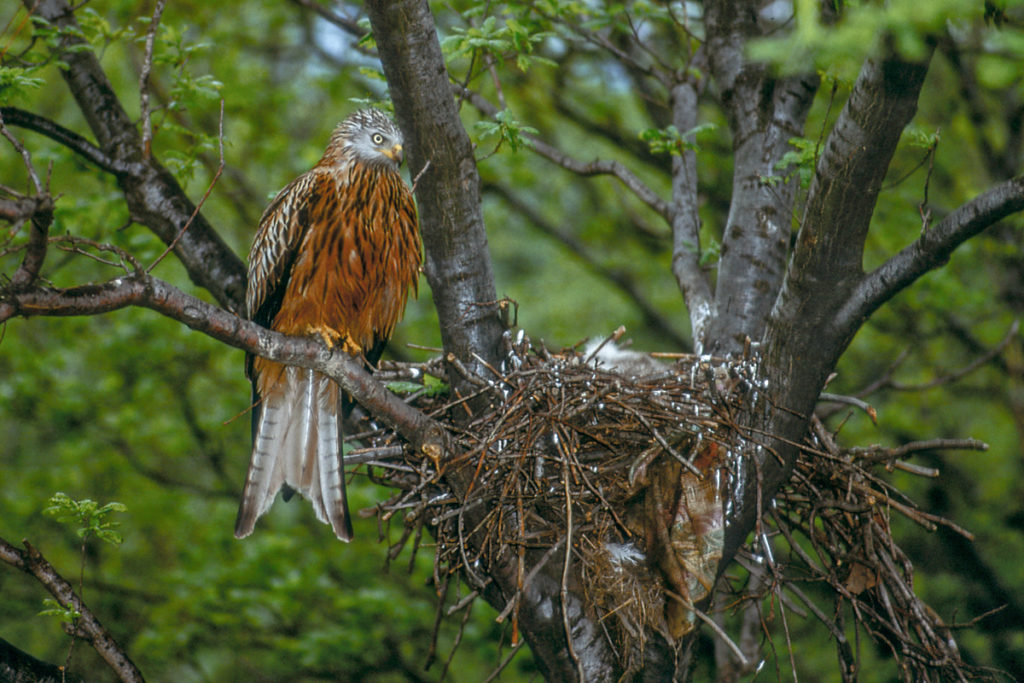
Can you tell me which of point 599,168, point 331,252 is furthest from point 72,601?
point 599,168

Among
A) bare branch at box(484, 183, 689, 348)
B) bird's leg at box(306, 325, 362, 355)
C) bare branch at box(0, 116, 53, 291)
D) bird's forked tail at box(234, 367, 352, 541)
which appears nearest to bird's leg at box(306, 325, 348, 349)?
bird's leg at box(306, 325, 362, 355)

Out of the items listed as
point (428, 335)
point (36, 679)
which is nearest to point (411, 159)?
point (36, 679)

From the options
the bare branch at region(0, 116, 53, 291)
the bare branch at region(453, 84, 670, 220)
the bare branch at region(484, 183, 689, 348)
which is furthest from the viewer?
the bare branch at region(484, 183, 689, 348)

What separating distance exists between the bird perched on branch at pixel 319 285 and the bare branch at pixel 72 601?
2.51ft

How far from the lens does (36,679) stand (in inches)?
104

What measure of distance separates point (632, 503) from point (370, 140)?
7.07ft

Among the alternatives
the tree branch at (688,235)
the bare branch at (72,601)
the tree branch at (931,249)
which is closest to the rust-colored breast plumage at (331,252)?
the bare branch at (72,601)

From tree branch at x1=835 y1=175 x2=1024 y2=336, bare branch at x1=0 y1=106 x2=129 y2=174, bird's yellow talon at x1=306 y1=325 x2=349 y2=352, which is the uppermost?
bare branch at x1=0 y1=106 x2=129 y2=174

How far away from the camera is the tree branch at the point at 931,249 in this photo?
247 cm

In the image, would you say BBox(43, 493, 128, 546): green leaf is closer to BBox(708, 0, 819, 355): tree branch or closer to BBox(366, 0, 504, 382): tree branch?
BBox(366, 0, 504, 382): tree branch

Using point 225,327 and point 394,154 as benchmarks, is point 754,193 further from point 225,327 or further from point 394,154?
point 225,327

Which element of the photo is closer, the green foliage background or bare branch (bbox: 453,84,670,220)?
bare branch (bbox: 453,84,670,220)

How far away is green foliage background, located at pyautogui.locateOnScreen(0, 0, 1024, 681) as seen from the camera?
5.94 m

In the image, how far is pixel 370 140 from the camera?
402cm
